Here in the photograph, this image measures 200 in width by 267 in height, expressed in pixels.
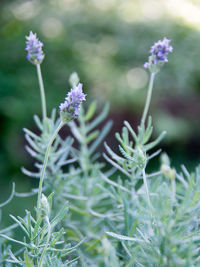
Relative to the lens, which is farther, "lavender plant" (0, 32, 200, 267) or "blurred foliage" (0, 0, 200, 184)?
"blurred foliage" (0, 0, 200, 184)

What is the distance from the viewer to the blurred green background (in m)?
2.56

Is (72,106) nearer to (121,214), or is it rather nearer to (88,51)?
(121,214)

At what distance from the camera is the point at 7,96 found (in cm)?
250

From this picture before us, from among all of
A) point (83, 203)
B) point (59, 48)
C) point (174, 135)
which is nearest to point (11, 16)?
point (59, 48)

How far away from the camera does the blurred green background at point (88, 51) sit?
2559 mm

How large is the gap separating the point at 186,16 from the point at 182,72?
0.41m

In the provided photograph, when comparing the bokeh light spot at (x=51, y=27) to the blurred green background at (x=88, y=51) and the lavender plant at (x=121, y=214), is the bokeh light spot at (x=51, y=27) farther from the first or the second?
the lavender plant at (x=121, y=214)

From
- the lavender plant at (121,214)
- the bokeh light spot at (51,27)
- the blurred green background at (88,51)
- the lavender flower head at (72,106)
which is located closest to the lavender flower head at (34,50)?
the lavender plant at (121,214)

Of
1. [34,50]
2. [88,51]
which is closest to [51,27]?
[88,51]

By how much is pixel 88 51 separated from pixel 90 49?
2cm

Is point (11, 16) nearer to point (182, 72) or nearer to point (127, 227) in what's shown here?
point (182, 72)

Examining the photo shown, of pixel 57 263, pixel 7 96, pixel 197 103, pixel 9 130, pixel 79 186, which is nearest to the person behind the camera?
pixel 57 263

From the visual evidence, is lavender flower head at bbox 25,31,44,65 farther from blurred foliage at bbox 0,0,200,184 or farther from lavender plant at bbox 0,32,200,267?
blurred foliage at bbox 0,0,200,184

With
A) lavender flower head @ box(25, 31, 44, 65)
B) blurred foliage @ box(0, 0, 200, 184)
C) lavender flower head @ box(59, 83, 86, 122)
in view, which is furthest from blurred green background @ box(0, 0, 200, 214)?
lavender flower head @ box(59, 83, 86, 122)
